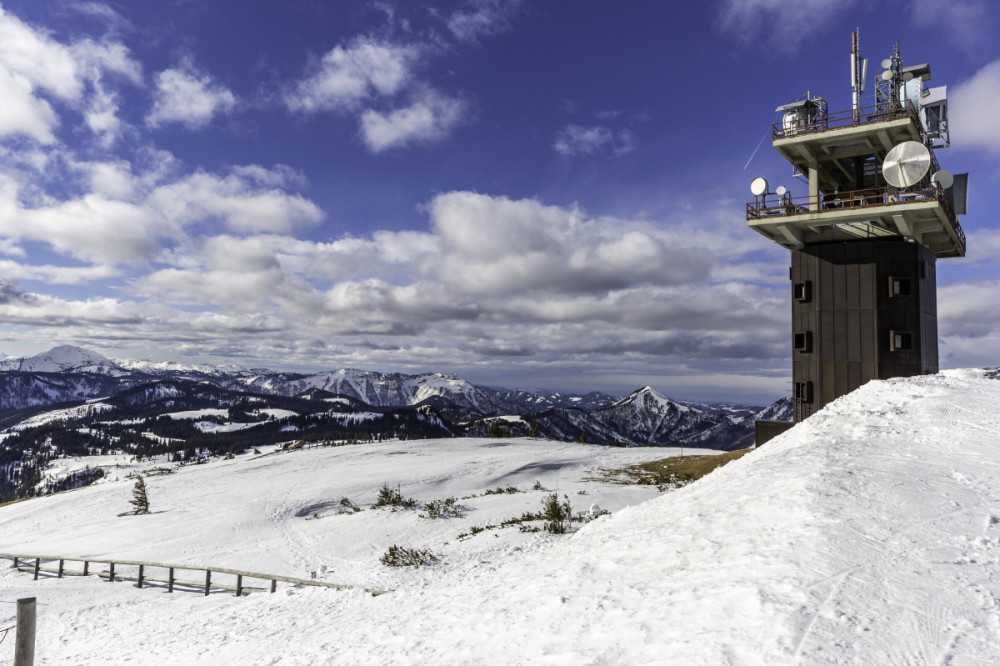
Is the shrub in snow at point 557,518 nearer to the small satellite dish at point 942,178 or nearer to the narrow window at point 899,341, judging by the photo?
the narrow window at point 899,341

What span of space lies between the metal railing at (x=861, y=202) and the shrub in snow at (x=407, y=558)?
19.5 meters

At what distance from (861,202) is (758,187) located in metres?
4.15

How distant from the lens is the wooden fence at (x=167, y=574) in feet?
47.4

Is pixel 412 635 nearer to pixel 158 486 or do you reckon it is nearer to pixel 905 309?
pixel 905 309

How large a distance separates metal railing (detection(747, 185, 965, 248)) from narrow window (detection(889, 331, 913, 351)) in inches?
195

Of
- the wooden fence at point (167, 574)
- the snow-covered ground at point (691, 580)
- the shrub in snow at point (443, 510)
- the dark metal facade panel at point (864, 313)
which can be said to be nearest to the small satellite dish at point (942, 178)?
the dark metal facade panel at point (864, 313)

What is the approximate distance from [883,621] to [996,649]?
942 mm

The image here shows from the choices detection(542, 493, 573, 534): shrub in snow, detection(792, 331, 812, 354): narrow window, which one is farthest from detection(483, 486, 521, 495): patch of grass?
detection(792, 331, 812, 354): narrow window

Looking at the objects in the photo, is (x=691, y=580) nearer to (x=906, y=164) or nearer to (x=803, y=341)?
(x=803, y=341)

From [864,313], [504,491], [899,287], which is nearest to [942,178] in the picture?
[899,287]

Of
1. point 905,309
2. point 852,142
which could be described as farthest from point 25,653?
point 852,142

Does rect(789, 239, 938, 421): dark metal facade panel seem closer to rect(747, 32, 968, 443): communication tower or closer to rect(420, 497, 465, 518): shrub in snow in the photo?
rect(747, 32, 968, 443): communication tower

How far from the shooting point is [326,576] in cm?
1574

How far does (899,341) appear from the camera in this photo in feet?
70.4
